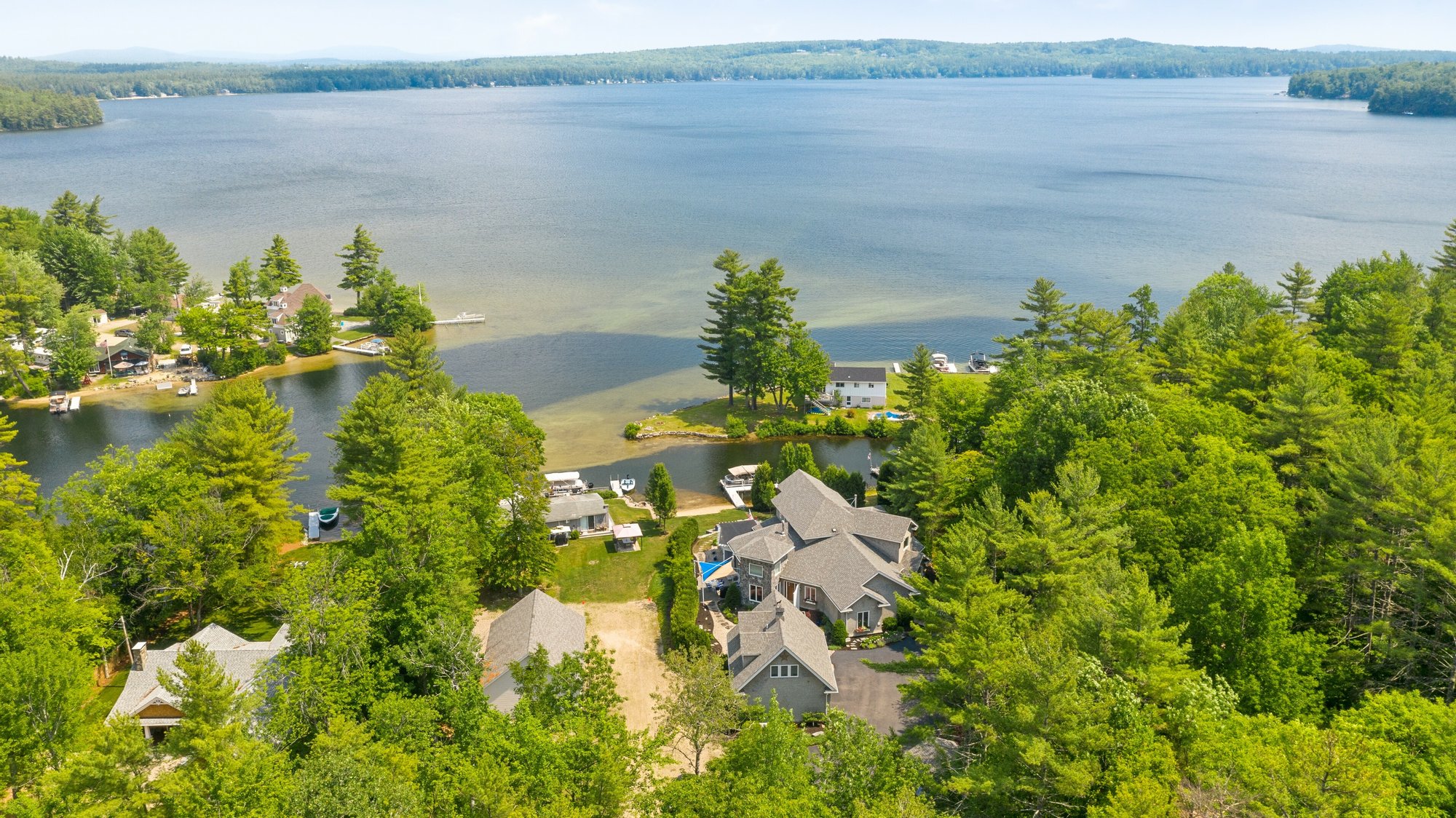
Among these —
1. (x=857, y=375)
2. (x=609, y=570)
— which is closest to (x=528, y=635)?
(x=609, y=570)

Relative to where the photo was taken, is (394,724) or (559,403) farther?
(559,403)

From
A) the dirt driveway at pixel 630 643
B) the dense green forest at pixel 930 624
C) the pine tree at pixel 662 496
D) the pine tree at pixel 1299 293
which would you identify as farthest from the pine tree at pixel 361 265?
the pine tree at pixel 1299 293

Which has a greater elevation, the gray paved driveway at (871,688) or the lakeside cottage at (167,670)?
the lakeside cottage at (167,670)

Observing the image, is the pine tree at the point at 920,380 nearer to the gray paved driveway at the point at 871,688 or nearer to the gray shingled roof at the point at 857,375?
the gray shingled roof at the point at 857,375

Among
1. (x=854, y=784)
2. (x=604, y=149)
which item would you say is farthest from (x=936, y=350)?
(x=604, y=149)

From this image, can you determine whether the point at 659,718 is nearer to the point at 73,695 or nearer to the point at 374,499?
the point at 374,499

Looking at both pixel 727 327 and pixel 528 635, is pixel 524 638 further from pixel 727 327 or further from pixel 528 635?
pixel 727 327

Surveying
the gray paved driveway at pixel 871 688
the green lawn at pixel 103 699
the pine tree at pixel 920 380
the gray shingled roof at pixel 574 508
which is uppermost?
the pine tree at pixel 920 380

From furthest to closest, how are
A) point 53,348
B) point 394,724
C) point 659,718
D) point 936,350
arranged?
point 936,350 → point 53,348 → point 659,718 → point 394,724
